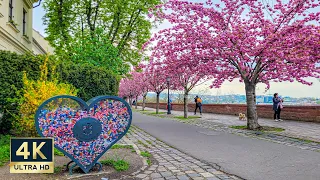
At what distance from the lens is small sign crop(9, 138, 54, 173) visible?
178 inches

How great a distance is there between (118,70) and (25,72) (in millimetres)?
9417

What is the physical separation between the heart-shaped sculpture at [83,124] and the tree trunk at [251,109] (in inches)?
361

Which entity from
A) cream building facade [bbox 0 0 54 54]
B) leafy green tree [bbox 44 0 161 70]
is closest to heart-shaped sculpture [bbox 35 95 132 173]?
cream building facade [bbox 0 0 54 54]

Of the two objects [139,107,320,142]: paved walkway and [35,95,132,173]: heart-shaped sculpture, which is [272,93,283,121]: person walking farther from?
[35,95,132,173]: heart-shaped sculpture

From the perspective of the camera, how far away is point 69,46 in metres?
21.9

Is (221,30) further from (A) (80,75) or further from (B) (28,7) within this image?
(B) (28,7)

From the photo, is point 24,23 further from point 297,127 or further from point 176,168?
point 297,127

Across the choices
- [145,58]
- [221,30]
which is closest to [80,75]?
[221,30]

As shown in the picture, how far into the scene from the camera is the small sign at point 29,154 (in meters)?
4.53

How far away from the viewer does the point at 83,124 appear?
17.7 feet

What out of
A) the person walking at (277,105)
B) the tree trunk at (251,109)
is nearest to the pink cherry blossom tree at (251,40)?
the tree trunk at (251,109)

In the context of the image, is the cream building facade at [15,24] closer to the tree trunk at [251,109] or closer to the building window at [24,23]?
the building window at [24,23]

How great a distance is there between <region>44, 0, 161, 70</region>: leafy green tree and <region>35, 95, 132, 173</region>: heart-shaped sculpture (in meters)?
17.1

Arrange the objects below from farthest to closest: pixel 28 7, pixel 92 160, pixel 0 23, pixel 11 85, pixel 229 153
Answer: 1. pixel 28 7
2. pixel 0 23
3. pixel 11 85
4. pixel 229 153
5. pixel 92 160
